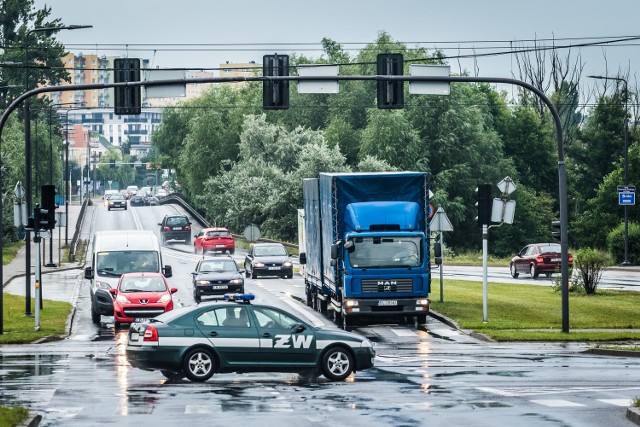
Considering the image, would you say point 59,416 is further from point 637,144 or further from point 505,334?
point 637,144

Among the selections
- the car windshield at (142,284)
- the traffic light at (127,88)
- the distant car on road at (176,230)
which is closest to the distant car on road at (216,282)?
the car windshield at (142,284)

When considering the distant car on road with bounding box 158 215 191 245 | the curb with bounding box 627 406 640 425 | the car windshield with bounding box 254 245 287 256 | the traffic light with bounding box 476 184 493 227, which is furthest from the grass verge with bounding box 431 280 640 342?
the distant car on road with bounding box 158 215 191 245

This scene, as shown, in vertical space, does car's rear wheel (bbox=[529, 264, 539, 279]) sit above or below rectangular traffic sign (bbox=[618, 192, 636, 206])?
below

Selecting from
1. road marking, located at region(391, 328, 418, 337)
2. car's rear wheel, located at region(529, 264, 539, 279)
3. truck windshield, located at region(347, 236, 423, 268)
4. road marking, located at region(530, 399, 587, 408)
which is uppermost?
truck windshield, located at region(347, 236, 423, 268)

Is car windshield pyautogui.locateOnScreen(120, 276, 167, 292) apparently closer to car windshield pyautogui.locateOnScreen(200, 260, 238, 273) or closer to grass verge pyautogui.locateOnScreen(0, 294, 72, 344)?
grass verge pyautogui.locateOnScreen(0, 294, 72, 344)

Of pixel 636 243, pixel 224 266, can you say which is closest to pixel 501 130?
pixel 636 243

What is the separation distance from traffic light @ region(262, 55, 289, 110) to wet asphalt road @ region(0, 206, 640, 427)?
19.6ft

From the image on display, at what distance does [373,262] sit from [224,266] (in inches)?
602

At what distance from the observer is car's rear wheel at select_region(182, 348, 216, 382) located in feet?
71.3

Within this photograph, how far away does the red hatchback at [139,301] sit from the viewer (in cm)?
3638

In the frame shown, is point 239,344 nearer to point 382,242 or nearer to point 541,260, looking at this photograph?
point 382,242

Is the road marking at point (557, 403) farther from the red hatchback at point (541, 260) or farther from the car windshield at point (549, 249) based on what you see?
the car windshield at point (549, 249)

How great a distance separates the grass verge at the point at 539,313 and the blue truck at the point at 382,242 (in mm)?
2185

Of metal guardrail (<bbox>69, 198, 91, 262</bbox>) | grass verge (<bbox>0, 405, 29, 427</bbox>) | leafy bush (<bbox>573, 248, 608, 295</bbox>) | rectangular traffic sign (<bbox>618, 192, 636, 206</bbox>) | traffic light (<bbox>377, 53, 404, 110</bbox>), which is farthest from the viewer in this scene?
metal guardrail (<bbox>69, 198, 91, 262</bbox>)
